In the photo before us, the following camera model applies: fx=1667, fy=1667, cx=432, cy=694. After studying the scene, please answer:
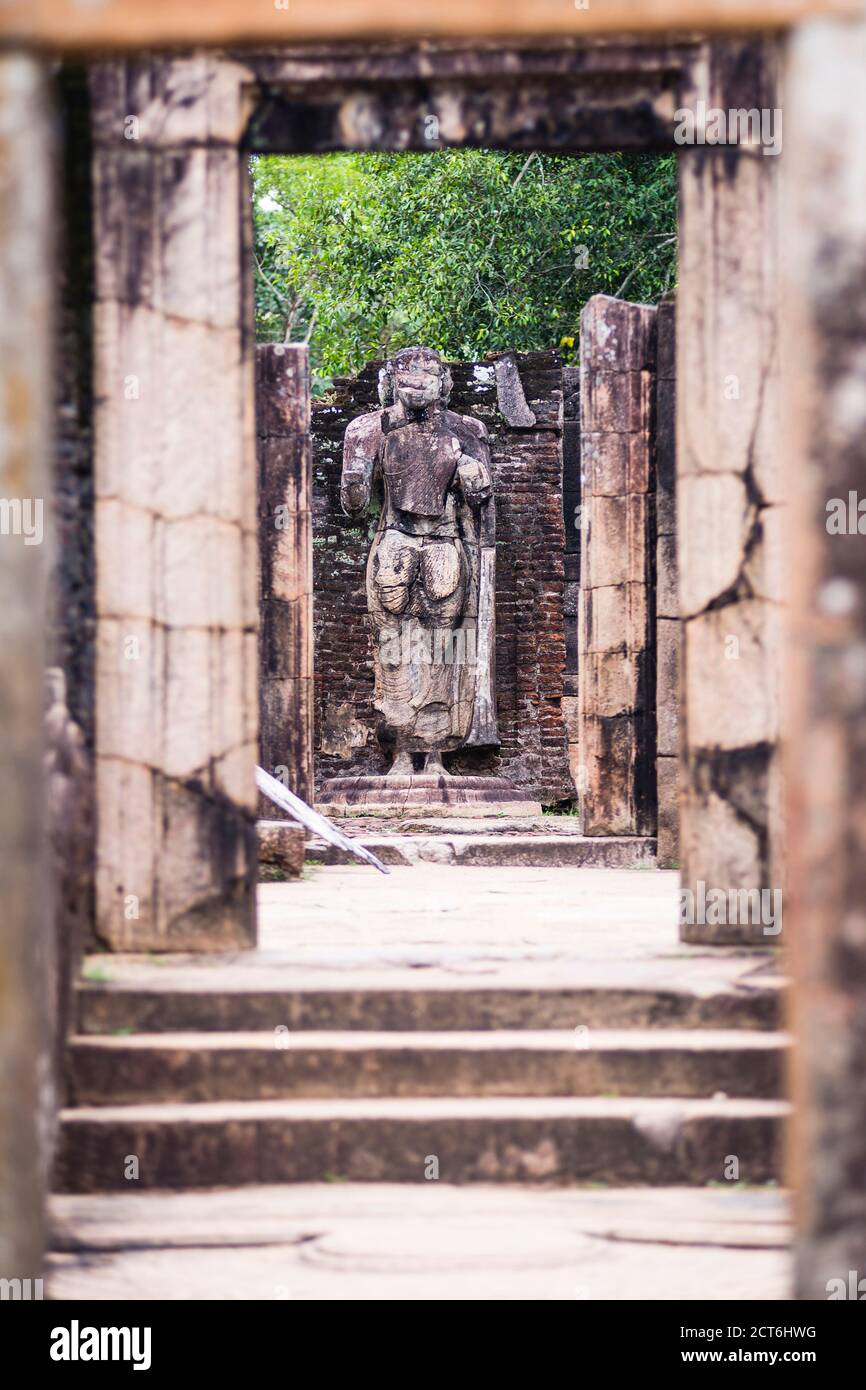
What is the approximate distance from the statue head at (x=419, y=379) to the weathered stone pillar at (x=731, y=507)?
766 centimetres

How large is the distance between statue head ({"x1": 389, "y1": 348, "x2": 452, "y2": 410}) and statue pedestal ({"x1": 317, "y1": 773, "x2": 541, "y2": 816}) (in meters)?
2.76

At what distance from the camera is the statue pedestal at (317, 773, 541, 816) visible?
1173 centimetres

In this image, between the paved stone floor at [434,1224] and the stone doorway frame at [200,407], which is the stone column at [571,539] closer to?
the paved stone floor at [434,1224]

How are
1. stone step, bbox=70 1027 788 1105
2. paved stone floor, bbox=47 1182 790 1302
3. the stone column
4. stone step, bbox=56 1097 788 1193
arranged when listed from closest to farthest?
1. paved stone floor, bbox=47 1182 790 1302
2. stone step, bbox=56 1097 788 1193
3. stone step, bbox=70 1027 788 1105
4. the stone column

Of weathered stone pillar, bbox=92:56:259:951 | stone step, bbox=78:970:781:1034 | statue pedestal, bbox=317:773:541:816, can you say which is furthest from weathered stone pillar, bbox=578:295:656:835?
stone step, bbox=78:970:781:1034

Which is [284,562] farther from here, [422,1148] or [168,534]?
[422,1148]

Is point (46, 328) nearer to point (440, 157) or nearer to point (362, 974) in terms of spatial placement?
point (362, 974)

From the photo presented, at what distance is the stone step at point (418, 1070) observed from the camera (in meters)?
3.95

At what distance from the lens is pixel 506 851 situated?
9.48 m

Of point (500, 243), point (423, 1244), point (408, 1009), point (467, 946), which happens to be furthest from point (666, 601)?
point (500, 243)

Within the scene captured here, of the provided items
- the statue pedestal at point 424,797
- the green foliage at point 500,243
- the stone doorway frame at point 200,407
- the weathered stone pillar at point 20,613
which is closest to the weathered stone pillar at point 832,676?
the weathered stone pillar at point 20,613

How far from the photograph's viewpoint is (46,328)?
79.1 inches

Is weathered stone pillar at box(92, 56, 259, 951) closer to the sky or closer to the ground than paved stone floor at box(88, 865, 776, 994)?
closer to the sky

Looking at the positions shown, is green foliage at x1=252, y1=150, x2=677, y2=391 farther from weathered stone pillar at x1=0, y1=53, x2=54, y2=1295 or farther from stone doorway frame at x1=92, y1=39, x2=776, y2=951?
weathered stone pillar at x1=0, y1=53, x2=54, y2=1295
